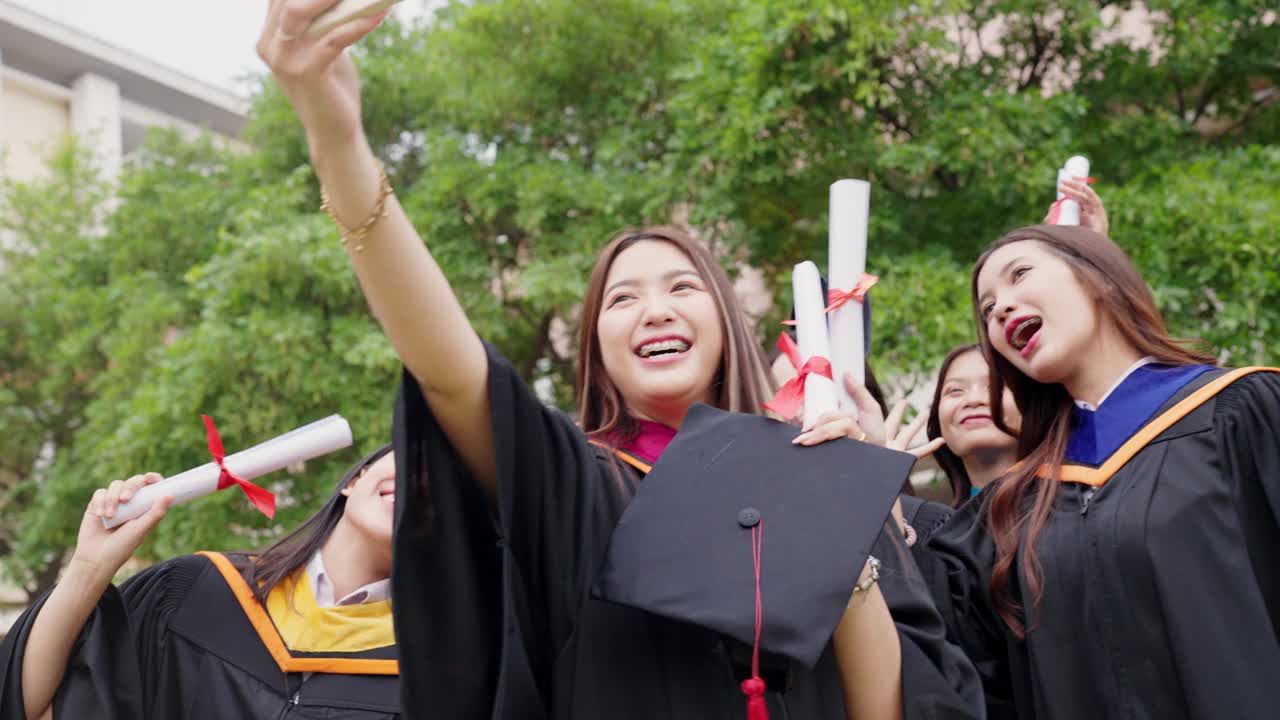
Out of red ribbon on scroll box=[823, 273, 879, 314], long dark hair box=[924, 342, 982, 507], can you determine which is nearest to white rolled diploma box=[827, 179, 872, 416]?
red ribbon on scroll box=[823, 273, 879, 314]

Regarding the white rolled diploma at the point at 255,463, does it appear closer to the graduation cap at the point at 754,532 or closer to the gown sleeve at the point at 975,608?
the graduation cap at the point at 754,532

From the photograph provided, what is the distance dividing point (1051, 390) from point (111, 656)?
7.62ft

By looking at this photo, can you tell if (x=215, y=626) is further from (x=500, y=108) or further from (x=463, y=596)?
(x=500, y=108)

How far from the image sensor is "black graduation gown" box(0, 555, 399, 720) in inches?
106

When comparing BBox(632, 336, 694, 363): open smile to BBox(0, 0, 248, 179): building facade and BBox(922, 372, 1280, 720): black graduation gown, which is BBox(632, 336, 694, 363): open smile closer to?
BBox(922, 372, 1280, 720): black graduation gown

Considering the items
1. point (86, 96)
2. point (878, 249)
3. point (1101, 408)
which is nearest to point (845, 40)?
point (878, 249)

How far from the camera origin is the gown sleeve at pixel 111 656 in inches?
105

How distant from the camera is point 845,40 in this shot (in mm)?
6535

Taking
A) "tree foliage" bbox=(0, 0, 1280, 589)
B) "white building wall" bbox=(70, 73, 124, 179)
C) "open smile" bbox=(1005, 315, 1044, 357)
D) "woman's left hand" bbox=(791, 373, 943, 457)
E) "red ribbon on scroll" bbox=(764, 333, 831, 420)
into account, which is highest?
"white building wall" bbox=(70, 73, 124, 179)

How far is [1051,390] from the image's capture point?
2725mm

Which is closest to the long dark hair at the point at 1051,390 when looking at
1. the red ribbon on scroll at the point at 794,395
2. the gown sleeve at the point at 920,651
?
the gown sleeve at the point at 920,651

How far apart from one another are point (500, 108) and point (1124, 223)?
4287 millimetres

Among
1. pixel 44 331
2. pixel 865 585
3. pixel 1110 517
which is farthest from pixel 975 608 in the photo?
pixel 44 331

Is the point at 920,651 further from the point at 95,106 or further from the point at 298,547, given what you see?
the point at 95,106
